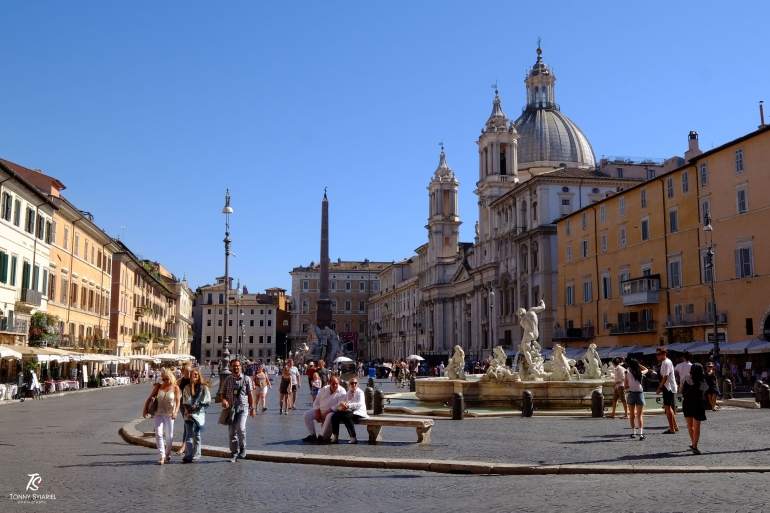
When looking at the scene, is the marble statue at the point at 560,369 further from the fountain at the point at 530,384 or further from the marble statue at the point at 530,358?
the marble statue at the point at 530,358

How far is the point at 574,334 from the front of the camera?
183 feet

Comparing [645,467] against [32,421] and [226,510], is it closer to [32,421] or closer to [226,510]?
[226,510]

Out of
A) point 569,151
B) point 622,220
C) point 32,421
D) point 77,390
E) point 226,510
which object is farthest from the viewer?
point 569,151

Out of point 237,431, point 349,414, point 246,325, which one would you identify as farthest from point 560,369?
point 246,325

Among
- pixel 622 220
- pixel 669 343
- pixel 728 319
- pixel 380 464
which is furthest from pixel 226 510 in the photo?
pixel 622 220

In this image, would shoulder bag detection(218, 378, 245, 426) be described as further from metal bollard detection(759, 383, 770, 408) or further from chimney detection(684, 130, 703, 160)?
chimney detection(684, 130, 703, 160)

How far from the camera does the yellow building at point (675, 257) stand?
3747 cm

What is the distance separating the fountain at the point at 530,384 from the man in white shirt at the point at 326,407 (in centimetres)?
928

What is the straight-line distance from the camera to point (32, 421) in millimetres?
20531

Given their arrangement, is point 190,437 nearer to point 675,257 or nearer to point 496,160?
point 675,257

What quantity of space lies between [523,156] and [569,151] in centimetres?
498

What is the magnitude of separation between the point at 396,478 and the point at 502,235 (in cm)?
6641

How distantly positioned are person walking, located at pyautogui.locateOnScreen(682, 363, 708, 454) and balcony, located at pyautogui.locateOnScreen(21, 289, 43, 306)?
99.2ft

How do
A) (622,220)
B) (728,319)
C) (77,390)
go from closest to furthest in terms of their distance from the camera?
1. (728,319)
2. (77,390)
3. (622,220)
